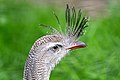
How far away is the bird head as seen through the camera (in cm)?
377

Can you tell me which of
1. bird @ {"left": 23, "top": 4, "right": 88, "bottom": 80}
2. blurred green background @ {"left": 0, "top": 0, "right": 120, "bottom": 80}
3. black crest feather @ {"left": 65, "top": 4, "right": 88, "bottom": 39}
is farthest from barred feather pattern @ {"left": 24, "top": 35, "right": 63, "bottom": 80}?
blurred green background @ {"left": 0, "top": 0, "right": 120, "bottom": 80}

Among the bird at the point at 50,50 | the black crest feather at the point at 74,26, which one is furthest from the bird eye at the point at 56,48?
the black crest feather at the point at 74,26

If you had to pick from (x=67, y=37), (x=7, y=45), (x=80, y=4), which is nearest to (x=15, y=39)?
(x=7, y=45)

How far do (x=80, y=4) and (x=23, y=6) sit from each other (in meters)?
0.83

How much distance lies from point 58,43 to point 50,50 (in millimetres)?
→ 81

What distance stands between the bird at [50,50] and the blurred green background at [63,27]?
1.05m

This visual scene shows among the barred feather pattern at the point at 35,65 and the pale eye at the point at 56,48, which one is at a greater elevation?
the pale eye at the point at 56,48

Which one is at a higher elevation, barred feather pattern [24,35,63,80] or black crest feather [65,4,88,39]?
black crest feather [65,4,88,39]

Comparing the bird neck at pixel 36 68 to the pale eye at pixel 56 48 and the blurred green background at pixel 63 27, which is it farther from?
the blurred green background at pixel 63 27

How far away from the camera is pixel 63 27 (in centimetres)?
584

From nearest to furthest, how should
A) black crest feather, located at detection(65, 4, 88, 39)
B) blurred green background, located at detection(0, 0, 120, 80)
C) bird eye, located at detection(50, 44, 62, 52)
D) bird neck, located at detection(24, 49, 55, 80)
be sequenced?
bird neck, located at detection(24, 49, 55, 80) → bird eye, located at detection(50, 44, 62, 52) → black crest feather, located at detection(65, 4, 88, 39) → blurred green background, located at detection(0, 0, 120, 80)

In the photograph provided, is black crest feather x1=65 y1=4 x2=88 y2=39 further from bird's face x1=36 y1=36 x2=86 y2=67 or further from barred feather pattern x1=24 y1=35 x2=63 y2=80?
barred feather pattern x1=24 y1=35 x2=63 y2=80

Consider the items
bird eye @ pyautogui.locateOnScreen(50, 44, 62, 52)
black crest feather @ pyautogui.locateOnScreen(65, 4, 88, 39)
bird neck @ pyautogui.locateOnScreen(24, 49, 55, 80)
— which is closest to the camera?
bird neck @ pyautogui.locateOnScreen(24, 49, 55, 80)

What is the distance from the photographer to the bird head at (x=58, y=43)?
3.77m
